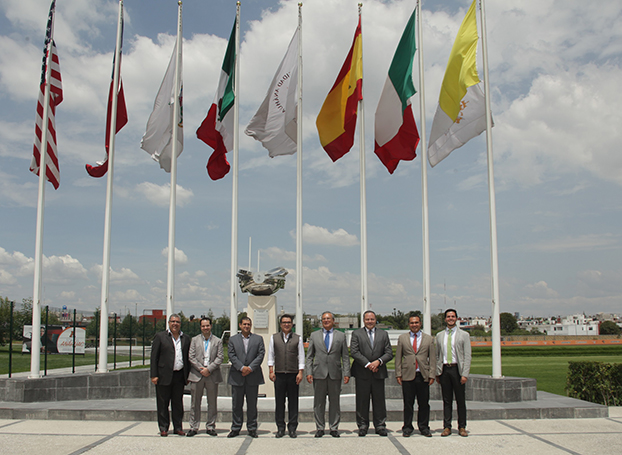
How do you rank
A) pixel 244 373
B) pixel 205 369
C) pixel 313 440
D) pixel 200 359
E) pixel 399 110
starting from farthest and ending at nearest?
pixel 399 110, pixel 200 359, pixel 205 369, pixel 244 373, pixel 313 440

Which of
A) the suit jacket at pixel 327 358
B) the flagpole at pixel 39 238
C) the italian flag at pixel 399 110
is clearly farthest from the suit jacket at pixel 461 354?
the flagpole at pixel 39 238

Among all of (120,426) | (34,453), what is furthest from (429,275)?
(34,453)

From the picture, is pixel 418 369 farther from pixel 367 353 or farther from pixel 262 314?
pixel 262 314

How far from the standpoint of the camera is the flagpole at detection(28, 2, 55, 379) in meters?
10.3

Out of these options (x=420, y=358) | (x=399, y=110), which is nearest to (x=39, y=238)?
(x=420, y=358)

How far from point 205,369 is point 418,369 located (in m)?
3.26

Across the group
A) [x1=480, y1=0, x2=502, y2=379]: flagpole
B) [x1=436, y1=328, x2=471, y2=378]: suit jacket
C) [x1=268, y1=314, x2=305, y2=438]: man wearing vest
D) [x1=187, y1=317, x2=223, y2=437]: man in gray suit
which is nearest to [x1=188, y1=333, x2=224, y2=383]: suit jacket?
[x1=187, y1=317, x2=223, y2=437]: man in gray suit

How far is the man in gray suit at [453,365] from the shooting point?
7.60 metres

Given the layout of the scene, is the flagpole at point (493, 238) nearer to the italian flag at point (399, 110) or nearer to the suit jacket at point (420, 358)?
the italian flag at point (399, 110)

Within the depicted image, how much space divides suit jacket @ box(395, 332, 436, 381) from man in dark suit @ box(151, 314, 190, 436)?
131 inches

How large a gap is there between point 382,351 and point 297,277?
4.04m

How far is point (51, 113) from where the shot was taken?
11.5m

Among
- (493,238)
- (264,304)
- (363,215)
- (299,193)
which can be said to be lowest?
(264,304)

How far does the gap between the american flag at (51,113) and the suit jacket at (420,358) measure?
28.4 ft
